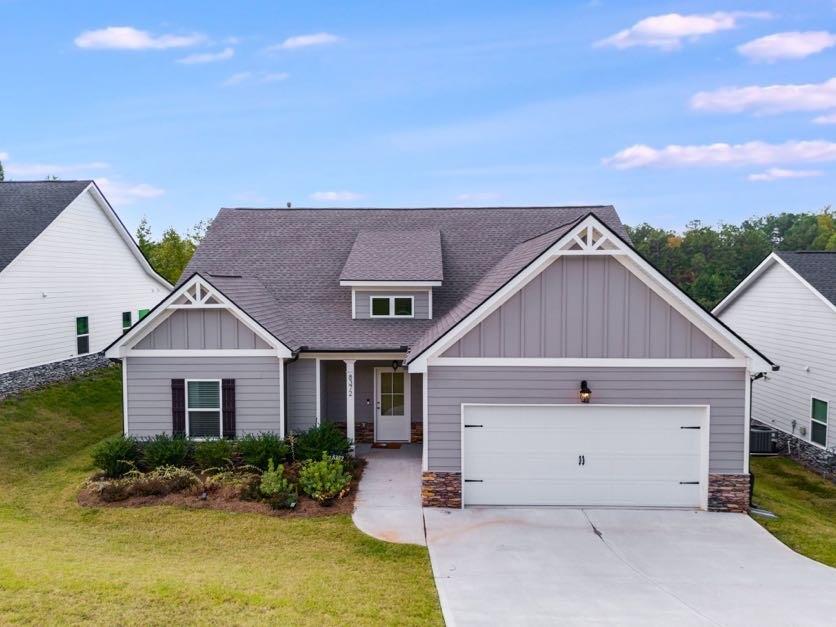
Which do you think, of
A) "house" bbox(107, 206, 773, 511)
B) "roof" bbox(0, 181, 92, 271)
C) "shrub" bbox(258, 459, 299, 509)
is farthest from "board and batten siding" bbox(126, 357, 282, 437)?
"roof" bbox(0, 181, 92, 271)

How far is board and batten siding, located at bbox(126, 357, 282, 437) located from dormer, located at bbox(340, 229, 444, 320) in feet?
10.8

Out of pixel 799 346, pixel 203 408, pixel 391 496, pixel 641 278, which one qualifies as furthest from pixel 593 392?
pixel 799 346

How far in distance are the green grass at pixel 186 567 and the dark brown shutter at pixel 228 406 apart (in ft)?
8.56

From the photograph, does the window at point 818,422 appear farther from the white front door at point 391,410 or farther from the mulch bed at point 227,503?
the mulch bed at point 227,503

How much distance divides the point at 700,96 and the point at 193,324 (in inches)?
946

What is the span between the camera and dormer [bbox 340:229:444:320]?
50.8ft

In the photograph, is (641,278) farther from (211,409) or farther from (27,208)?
(27,208)

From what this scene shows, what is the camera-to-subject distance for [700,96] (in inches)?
1029

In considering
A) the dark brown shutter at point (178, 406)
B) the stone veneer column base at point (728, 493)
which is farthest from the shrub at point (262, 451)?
the stone veneer column base at point (728, 493)

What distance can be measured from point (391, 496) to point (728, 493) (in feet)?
21.3

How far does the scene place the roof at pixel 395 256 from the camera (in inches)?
614

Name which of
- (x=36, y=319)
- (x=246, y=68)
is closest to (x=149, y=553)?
(x=36, y=319)

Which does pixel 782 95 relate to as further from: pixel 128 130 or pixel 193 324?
pixel 128 130

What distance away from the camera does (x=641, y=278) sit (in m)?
10.9
